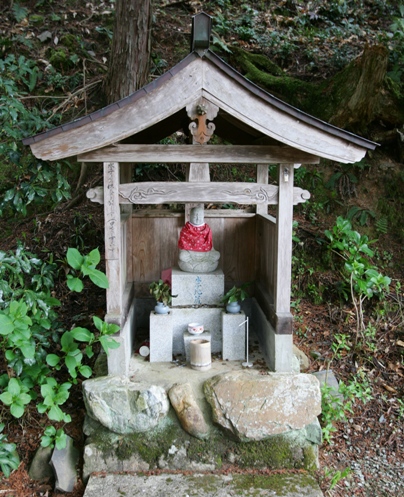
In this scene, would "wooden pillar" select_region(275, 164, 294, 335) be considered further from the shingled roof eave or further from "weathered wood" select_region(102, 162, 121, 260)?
"weathered wood" select_region(102, 162, 121, 260)

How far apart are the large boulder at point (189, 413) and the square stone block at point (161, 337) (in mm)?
667

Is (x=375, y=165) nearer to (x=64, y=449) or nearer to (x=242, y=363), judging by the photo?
(x=242, y=363)

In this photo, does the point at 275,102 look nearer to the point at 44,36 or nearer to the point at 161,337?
the point at 161,337

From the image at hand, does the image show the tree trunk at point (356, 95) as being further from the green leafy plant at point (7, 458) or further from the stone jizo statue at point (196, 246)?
the green leafy plant at point (7, 458)

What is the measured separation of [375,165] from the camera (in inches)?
275

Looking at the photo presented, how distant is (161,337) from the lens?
14.8 feet

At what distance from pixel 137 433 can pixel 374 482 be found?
208cm

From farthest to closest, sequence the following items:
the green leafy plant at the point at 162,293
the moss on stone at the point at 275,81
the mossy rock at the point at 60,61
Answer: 1. the mossy rock at the point at 60,61
2. the moss on stone at the point at 275,81
3. the green leafy plant at the point at 162,293

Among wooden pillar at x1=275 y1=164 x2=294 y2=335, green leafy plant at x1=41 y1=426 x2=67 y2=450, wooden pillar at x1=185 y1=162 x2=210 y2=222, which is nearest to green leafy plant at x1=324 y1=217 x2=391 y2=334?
wooden pillar at x1=275 y1=164 x2=294 y2=335

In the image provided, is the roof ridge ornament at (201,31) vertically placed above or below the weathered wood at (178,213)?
above

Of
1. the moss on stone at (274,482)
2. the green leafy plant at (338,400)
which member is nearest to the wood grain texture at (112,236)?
the moss on stone at (274,482)

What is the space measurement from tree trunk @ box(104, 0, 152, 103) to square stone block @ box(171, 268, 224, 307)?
3.00 meters

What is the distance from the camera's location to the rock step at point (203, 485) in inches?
136

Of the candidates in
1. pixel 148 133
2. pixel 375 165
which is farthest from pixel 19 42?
pixel 375 165
